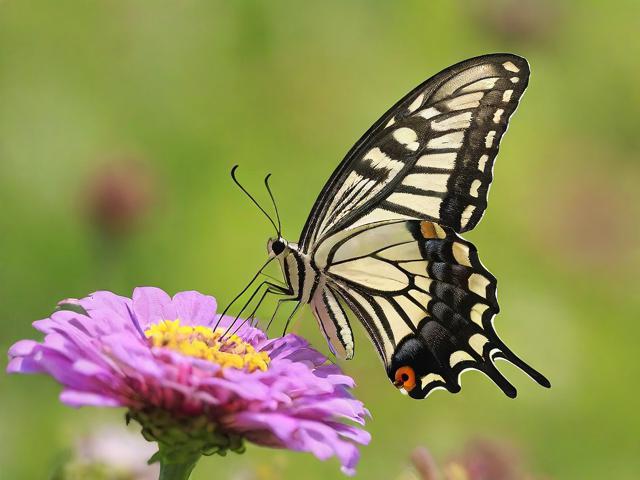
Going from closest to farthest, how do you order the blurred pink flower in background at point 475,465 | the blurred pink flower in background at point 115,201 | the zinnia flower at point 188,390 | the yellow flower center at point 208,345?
the zinnia flower at point 188,390 < the yellow flower center at point 208,345 < the blurred pink flower in background at point 475,465 < the blurred pink flower in background at point 115,201

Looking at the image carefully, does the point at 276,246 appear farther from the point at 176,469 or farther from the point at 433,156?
the point at 176,469

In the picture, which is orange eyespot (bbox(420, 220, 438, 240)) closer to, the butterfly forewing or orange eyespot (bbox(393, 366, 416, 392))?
the butterfly forewing

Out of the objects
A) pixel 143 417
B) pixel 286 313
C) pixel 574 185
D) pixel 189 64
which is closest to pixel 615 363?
pixel 574 185

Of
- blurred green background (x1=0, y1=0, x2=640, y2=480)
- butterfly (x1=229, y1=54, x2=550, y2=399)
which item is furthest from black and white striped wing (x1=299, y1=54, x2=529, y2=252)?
blurred green background (x1=0, y1=0, x2=640, y2=480)

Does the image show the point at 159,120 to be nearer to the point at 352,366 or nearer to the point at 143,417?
the point at 352,366

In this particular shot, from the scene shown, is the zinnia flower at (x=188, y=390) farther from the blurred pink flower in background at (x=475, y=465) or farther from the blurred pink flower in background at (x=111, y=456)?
the blurred pink flower in background at (x=111, y=456)

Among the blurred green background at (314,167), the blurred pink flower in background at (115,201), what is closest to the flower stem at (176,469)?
the blurred green background at (314,167)

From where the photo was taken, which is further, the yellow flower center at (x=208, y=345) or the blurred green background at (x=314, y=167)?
the blurred green background at (x=314, y=167)
